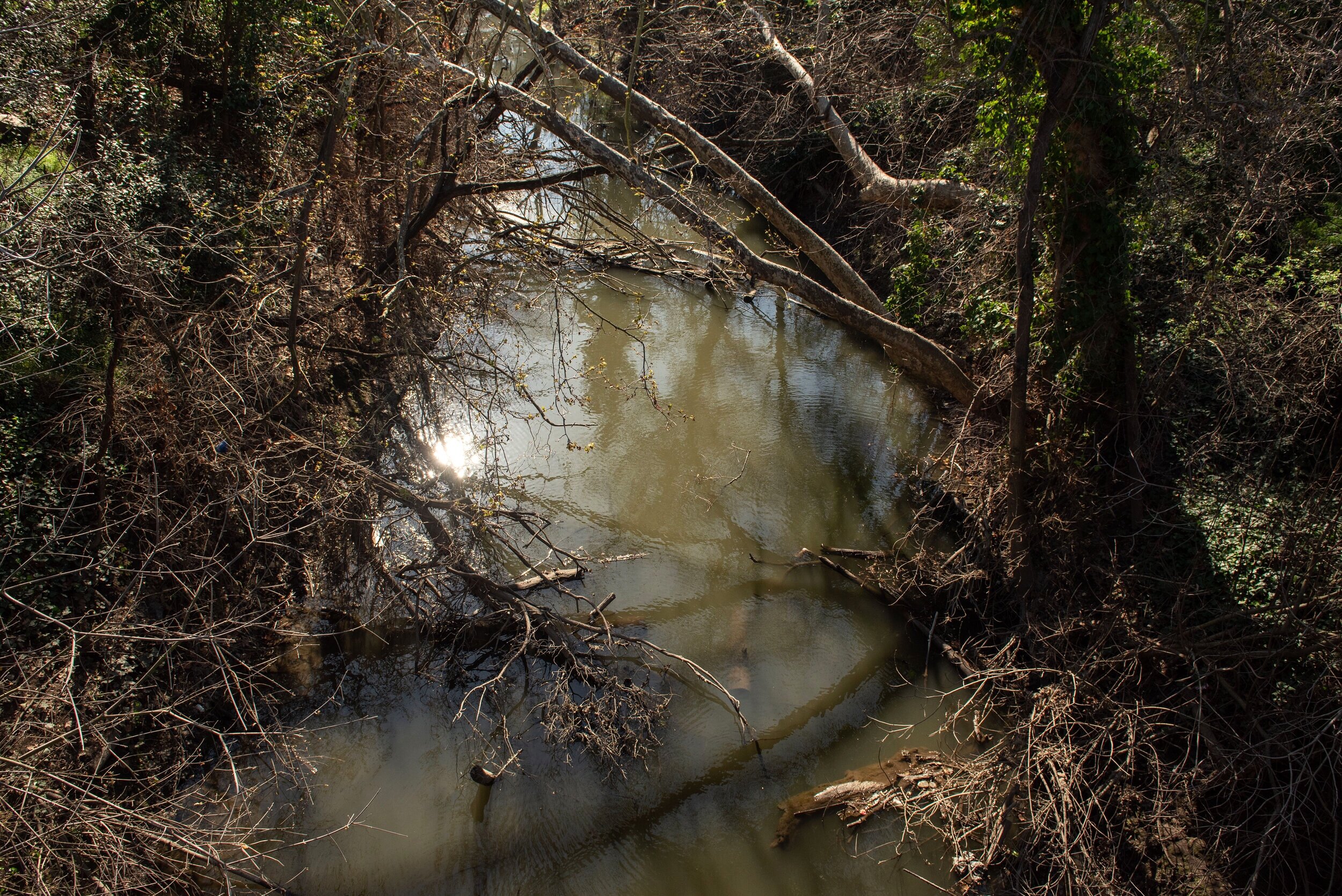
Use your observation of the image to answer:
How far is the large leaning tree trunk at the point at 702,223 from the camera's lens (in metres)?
5.89

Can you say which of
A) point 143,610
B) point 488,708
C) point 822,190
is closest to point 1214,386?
point 488,708

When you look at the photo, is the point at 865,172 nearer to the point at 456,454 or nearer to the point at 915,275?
the point at 915,275

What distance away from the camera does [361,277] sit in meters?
7.05

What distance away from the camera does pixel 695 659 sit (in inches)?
248

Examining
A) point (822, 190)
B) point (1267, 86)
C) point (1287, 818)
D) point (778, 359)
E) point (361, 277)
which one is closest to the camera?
point (1287, 818)

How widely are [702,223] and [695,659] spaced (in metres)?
3.48

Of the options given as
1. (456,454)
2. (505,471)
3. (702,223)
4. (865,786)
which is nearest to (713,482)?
(505,471)

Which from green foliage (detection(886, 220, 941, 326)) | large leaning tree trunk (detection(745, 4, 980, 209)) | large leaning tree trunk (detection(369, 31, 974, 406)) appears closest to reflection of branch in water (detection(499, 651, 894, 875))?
large leaning tree trunk (detection(369, 31, 974, 406))

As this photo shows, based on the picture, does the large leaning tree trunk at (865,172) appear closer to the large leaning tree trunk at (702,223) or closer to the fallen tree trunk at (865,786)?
the large leaning tree trunk at (702,223)

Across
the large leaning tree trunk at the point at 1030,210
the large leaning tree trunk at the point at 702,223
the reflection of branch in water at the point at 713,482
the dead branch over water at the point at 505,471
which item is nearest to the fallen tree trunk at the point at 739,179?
the dead branch over water at the point at 505,471

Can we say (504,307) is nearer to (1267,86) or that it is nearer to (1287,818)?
(1267,86)

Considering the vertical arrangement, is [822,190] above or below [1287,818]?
above

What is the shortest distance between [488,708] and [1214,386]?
5.94 meters

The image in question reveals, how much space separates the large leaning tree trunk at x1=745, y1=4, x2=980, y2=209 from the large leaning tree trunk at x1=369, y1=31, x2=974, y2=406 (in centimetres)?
191
